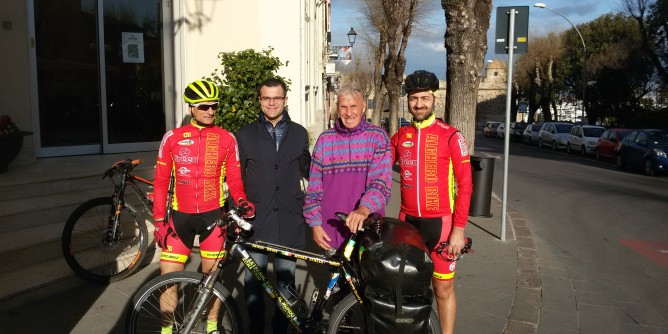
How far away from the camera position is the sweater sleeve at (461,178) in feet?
11.4

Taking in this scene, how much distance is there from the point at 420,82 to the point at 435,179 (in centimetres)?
64

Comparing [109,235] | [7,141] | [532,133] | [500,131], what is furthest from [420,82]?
[500,131]

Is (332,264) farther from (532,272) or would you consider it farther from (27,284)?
(532,272)

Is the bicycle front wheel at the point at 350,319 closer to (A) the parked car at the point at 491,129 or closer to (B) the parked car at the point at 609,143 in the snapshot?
(B) the parked car at the point at 609,143

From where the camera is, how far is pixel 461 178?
11.5 feet

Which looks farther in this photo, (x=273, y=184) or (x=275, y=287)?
(x=273, y=184)

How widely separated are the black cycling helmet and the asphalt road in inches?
104

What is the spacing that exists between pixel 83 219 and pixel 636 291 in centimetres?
568

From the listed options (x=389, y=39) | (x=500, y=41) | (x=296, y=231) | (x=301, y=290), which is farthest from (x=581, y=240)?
(x=389, y=39)

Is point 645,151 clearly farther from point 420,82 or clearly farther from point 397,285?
point 397,285

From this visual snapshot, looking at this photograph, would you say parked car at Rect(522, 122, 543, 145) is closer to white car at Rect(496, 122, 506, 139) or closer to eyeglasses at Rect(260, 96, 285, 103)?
white car at Rect(496, 122, 506, 139)

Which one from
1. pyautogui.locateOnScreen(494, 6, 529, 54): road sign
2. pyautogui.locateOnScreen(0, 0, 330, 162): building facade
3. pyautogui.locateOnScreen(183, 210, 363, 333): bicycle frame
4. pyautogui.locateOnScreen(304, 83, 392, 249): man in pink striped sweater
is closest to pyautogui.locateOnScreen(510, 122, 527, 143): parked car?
pyautogui.locateOnScreen(0, 0, 330, 162): building facade

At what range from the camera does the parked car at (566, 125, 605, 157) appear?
25219 mm

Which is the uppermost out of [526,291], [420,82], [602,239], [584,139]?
[420,82]
